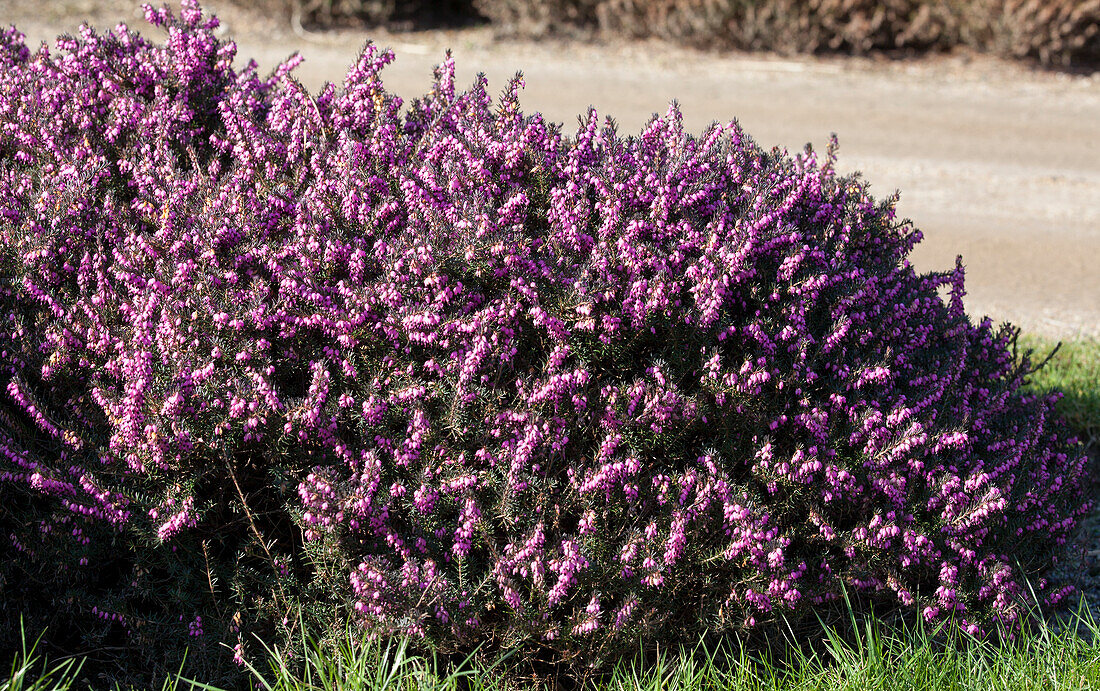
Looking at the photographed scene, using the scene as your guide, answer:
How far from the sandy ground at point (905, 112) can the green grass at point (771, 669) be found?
358cm

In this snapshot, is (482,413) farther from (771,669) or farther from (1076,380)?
(1076,380)

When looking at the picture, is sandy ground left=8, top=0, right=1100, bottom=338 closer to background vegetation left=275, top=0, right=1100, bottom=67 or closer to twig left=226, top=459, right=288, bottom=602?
→ background vegetation left=275, top=0, right=1100, bottom=67

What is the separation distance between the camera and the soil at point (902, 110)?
305 inches

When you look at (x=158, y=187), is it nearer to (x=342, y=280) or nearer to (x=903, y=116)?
(x=342, y=280)

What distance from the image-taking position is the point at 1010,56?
1330cm

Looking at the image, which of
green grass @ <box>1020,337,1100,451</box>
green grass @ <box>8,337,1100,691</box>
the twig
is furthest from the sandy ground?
the twig

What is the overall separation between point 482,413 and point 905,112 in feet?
31.9

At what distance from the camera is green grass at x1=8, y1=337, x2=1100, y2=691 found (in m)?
2.97

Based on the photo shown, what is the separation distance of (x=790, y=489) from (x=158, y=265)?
2002 mm

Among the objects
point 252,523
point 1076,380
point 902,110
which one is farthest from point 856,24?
point 252,523

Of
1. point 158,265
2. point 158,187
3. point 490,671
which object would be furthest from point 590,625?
point 158,187

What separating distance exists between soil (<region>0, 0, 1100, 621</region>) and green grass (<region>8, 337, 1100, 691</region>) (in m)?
3.61

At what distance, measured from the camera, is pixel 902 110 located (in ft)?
38.1

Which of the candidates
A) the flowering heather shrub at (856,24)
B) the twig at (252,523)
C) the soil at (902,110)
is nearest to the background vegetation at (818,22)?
the flowering heather shrub at (856,24)
